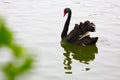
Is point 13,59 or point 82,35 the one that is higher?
point 13,59

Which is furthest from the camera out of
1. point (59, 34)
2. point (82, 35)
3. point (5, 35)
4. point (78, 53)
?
point (59, 34)

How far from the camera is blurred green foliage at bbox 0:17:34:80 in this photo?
0.64 metres

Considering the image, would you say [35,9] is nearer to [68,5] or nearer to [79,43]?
[68,5]

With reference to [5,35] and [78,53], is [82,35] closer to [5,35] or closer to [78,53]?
[78,53]

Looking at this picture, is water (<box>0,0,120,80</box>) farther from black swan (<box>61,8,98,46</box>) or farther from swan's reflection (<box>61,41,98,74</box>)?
black swan (<box>61,8,98,46</box>)

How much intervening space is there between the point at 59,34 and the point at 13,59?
28.4ft

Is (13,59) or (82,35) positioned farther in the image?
(82,35)

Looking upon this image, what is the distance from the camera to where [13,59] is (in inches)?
25.6

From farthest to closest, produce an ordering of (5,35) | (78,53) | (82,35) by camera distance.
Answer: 1. (82,35)
2. (78,53)
3. (5,35)

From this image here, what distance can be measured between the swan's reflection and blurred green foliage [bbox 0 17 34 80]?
20.4ft

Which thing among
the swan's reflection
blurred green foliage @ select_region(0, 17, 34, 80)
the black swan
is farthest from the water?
blurred green foliage @ select_region(0, 17, 34, 80)

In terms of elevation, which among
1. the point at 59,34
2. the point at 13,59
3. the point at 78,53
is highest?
the point at 13,59

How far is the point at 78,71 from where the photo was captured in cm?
651

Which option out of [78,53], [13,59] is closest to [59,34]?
[78,53]
